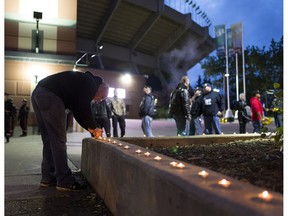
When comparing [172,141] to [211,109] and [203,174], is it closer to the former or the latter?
[203,174]

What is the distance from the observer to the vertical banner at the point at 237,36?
30.5 metres

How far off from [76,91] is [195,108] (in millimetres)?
5282

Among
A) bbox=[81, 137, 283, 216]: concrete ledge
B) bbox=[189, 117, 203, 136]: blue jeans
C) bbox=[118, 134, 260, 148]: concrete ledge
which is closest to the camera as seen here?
bbox=[81, 137, 283, 216]: concrete ledge

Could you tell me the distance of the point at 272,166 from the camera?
234 centimetres

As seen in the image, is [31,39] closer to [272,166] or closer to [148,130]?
[148,130]

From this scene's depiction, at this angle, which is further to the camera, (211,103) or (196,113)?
(196,113)

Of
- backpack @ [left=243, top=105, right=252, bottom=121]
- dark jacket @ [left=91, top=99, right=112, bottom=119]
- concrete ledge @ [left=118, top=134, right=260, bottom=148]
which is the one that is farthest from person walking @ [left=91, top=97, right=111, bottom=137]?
concrete ledge @ [left=118, top=134, right=260, bottom=148]

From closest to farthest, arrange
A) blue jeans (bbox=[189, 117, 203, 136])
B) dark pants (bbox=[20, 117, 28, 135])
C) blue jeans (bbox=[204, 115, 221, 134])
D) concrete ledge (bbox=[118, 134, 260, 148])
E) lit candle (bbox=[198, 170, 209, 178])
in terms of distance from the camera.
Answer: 1. lit candle (bbox=[198, 170, 209, 178])
2. concrete ledge (bbox=[118, 134, 260, 148])
3. blue jeans (bbox=[204, 115, 221, 134])
4. blue jeans (bbox=[189, 117, 203, 136])
5. dark pants (bbox=[20, 117, 28, 135])

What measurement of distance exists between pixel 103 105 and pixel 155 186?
7.27m

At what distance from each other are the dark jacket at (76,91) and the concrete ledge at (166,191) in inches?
21.1

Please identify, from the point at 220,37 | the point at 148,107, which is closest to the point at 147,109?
the point at 148,107

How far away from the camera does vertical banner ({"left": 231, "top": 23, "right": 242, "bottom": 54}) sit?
30453 millimetres

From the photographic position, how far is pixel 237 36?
31.0 m

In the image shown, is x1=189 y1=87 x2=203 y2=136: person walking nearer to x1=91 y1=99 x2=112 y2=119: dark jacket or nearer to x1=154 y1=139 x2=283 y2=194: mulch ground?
x1=91 y1=99 x2=112 y2=119: dark jacket
